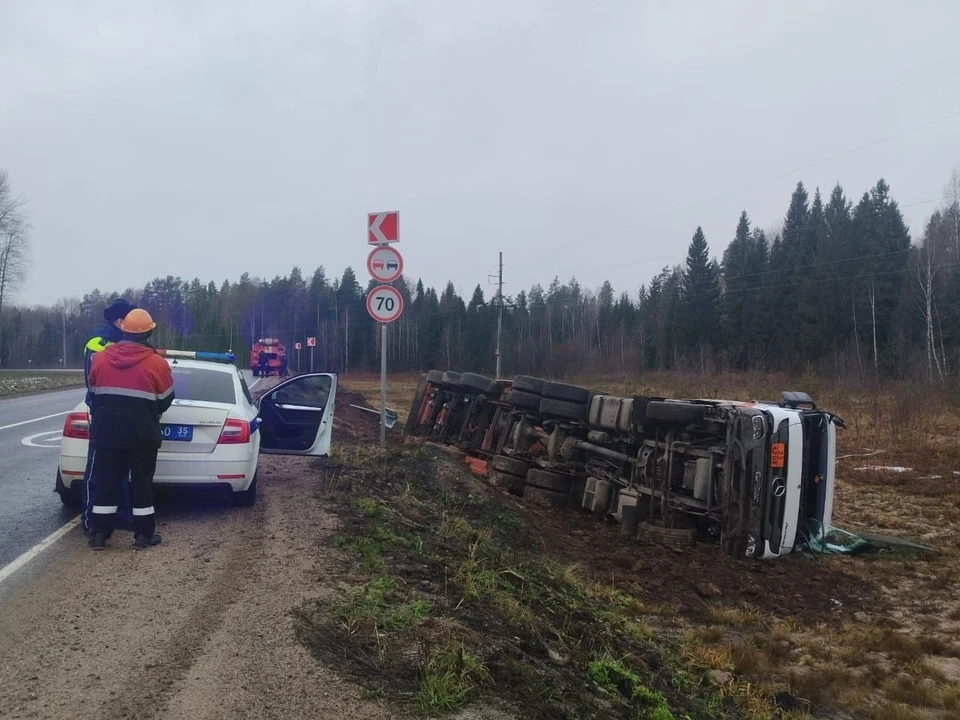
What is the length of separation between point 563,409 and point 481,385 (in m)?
2.49

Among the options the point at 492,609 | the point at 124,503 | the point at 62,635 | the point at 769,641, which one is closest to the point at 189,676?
the point at 62,635

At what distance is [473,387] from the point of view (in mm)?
11984

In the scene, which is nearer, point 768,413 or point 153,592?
point 153,592

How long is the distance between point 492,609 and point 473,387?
7.57 m

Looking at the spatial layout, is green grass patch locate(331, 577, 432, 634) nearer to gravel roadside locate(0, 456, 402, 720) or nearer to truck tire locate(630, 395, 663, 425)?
gravel roadside locate(0, 456, 402, 720)

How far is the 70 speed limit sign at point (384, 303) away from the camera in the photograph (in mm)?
9859

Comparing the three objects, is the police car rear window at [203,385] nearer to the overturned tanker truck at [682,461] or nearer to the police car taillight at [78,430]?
the police car taillight at [78,430]

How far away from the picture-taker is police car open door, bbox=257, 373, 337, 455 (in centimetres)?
836

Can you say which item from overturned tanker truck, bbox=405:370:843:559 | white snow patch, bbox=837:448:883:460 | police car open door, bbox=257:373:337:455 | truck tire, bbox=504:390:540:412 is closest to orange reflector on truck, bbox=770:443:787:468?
overturned tanker truck, bbox=405:370:843:559

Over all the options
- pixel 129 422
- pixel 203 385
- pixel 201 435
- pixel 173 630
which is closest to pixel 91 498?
pixel 129 422

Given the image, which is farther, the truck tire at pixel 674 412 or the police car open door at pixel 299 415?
the police car open door at pixel 299 415

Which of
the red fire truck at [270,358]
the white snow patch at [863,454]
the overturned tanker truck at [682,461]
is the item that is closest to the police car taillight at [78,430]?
the overturned tanker truck at [682,461]

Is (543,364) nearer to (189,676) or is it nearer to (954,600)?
(954,600)

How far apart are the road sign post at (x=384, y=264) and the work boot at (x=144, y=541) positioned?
4.50m
